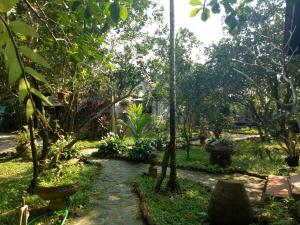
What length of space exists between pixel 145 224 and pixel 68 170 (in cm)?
474

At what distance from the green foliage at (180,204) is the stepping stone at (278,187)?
59.2 inches

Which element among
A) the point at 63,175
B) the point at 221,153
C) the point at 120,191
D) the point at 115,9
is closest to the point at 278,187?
the point at 120,191

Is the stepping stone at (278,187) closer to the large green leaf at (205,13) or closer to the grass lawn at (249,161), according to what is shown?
the grass lawn at (249,161)

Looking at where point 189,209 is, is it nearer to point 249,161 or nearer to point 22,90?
point 249,161

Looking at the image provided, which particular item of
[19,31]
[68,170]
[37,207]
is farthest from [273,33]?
[19,31]

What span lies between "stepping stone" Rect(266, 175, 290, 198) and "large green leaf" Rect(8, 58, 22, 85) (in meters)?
7.57

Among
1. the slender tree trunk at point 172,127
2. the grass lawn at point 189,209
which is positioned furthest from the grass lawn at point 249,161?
the slender tree trunk at point 172,127

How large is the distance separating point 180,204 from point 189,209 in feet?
1.08

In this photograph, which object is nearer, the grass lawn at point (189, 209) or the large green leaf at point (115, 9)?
the large green leaf at point (115, 9)

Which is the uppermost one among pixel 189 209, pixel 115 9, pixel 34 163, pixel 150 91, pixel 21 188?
pixel 150 91

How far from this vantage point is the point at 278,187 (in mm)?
8094

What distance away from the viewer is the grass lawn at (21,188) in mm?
6616

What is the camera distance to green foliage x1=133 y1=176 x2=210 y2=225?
21.9ft

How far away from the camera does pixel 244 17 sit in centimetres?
216
